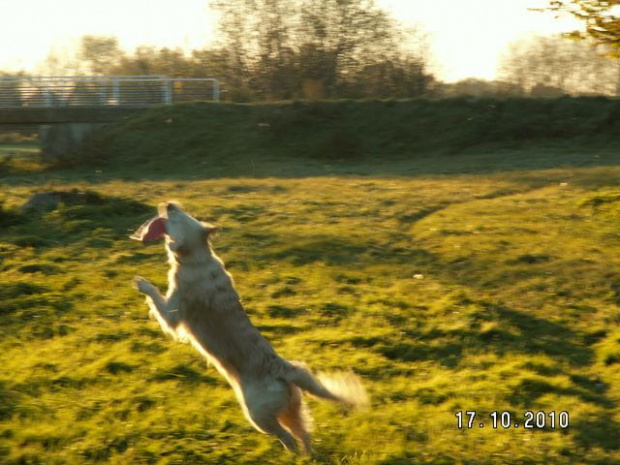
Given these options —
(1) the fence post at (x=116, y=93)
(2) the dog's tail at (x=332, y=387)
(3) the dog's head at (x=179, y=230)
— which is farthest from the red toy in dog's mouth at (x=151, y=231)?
(1) the fence post at (x=116, y=93)

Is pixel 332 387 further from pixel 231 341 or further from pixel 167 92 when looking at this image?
pixel 167 92

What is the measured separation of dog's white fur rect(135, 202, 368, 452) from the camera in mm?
5305

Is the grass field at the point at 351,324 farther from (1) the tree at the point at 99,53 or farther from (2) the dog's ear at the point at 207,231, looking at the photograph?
(1) the tree at the point at 99,53

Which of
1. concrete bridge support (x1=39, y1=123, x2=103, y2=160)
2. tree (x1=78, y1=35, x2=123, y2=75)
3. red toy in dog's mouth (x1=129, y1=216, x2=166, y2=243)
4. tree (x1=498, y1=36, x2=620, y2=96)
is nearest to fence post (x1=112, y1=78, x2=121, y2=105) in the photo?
concrete bridge support (x1=39, y1=123, x2=103, y2=160)

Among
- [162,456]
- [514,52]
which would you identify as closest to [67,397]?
[162,456]

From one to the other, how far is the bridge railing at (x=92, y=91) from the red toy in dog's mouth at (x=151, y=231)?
26.4 metres

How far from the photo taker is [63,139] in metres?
27.1

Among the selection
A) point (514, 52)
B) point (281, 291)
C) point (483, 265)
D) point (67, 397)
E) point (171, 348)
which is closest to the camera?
point (67, 397)

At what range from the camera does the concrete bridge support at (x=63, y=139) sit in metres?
26.7

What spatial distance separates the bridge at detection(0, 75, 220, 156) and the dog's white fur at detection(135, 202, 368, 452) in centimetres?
2353

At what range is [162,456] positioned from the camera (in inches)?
226

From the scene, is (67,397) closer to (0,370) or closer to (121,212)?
(0,370)

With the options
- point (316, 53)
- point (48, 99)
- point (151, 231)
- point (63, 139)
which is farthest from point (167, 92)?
point (151, 231)

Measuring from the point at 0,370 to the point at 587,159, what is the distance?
20549mm
